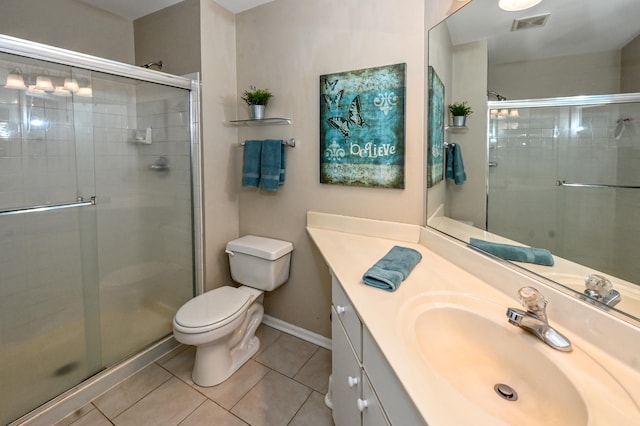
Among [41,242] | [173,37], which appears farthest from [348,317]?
[173,37]

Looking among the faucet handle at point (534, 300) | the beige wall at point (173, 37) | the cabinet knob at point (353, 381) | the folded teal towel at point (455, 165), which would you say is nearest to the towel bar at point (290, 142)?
the beige wall at point (173, 37)

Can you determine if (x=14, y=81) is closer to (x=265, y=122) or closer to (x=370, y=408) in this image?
(x=265, y=122)

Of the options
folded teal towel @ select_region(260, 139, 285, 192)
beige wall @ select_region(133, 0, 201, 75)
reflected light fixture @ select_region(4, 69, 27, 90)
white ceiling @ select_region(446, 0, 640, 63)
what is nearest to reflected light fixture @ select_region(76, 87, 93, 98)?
reflected light fixture @ select_region(4, 69, 27, 90)

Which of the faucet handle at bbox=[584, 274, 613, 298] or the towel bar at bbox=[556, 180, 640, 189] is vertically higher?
the towel bar at bbox=[556, 180, 640, 189]

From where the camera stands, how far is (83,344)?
5.85 ft

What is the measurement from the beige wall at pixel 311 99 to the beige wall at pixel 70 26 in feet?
3.16

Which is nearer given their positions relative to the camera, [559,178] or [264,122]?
[559,178]

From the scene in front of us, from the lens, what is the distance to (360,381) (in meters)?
1.00

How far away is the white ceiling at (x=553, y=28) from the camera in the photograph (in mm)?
926

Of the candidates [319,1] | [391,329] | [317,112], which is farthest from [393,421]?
[319,1]

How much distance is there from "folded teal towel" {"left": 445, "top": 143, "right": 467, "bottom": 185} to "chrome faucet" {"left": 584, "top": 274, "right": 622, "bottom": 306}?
29.7 inches

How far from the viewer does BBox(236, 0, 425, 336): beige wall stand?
165cm

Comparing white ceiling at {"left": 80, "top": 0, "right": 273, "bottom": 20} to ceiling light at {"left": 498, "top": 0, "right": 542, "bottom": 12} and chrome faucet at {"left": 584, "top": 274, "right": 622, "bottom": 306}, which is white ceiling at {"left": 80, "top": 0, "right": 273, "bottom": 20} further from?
chrome faucet at {"left": 584, "top": 274, "right": 622, "bottom": 306}

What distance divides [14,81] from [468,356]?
2.41 meters
